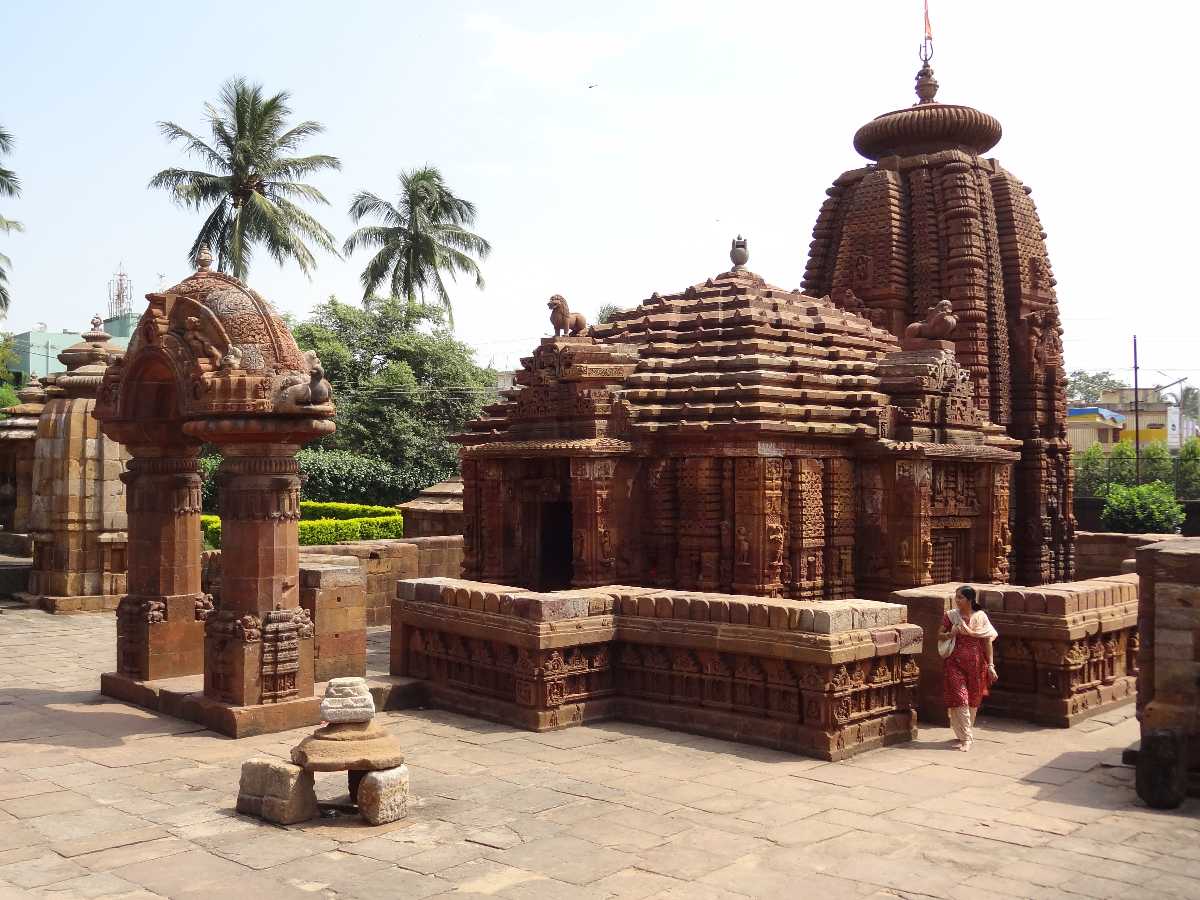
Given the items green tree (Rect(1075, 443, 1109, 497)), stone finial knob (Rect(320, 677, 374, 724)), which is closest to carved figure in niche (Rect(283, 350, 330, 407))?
stone finial knob (Rect(320, 677, 374, 724))

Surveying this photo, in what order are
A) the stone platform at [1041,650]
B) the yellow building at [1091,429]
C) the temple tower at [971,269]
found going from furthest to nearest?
the yellow building at [1091,429] < the temple tower at [971,269] < the stone platform at [1041,650]

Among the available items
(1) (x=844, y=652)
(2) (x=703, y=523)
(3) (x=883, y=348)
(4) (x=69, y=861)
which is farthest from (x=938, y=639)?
(4) (x=69, y=861)

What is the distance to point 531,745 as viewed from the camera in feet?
28.4

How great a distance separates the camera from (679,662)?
9.36 m

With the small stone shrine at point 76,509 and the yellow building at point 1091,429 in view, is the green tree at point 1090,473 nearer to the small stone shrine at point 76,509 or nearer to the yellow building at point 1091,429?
the yellow building at point 1091,429

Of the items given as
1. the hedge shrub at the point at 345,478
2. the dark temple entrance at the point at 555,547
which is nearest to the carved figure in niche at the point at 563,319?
the dark temple entrance at the point at 555,547

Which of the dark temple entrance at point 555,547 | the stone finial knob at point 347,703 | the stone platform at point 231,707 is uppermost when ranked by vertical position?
the dark temple entrance at point 555,547

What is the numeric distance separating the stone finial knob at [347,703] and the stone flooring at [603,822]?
614mm

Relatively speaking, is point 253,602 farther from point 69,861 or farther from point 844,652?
→ point 844,652

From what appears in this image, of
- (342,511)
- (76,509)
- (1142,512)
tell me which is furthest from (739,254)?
(1142,512)

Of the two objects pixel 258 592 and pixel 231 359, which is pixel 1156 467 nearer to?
pixel 258 592

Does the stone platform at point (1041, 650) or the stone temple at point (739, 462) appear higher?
the stone temple at point (739, 462)

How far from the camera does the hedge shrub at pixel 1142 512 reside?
95.4 ft

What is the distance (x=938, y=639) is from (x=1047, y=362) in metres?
11.1
